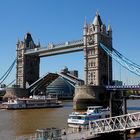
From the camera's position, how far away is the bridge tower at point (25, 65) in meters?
118

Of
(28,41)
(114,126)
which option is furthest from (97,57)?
(114,126)

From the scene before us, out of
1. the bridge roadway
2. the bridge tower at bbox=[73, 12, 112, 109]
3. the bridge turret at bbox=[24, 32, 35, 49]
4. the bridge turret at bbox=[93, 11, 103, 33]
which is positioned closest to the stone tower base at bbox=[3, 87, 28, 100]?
the bridge roadway

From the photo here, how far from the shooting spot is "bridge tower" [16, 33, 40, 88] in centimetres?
11756

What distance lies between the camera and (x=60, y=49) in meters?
101

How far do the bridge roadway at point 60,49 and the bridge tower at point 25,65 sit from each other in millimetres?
5761

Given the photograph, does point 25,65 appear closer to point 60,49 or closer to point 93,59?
point 60,49

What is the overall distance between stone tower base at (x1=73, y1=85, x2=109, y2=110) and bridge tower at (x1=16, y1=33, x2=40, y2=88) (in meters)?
38.3

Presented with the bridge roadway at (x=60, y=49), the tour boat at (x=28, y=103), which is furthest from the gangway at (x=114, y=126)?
the bridge roadway at (x=60, y=49)

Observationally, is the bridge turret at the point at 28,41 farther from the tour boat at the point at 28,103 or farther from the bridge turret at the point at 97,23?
the bridge turret at the point at 97,23

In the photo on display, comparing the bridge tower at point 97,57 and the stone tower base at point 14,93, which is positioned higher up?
the bridge tower at point 97,57

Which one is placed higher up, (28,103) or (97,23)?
(97,23)

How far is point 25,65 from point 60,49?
71.4 ft

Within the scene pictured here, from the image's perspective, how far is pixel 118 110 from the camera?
3531cm

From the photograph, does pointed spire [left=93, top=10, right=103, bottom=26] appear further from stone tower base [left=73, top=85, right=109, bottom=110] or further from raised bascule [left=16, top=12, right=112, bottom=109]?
stone tower base [left=73, top=85, right=109, bottom=110]
